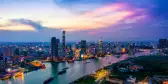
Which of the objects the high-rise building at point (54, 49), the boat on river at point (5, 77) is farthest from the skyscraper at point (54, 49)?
the boat on river at point (5, 77)

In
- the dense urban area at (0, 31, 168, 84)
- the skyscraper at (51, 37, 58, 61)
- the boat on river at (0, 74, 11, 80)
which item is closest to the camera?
the dense urban area at (0, 31, 168, 84)

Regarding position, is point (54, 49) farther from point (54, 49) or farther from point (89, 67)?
point (89, 67)

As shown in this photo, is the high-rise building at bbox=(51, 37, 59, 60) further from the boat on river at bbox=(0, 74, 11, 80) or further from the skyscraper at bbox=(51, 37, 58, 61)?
the boat on river at bbox=(0, 74, 11, 80)

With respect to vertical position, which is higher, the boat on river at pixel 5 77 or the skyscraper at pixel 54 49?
the skyscraper at pixel 54 49

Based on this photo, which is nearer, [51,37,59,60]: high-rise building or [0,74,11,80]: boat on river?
[0,74,11,80]: boat on river

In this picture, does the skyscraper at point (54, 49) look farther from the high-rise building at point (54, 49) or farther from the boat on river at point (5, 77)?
the boat on river at point (5, 77)

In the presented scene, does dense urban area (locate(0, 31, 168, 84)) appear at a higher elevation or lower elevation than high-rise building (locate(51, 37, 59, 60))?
lower

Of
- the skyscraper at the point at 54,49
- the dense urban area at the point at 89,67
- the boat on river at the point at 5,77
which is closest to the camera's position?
the dense urban area at the point at 89,67

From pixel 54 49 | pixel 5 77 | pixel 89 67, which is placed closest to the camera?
pixel 5 77

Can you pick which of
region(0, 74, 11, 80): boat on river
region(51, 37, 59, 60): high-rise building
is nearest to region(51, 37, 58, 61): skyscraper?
region(51, 37, 59, 60): high-rise building

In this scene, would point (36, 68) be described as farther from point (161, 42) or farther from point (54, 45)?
point (161, 42)

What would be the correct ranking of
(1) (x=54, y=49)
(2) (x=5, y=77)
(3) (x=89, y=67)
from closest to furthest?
(2) (x=5, y=77), (3) (x=89, y=67), (1) (x=54, y=49)

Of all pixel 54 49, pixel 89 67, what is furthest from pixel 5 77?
pixel 54 49
